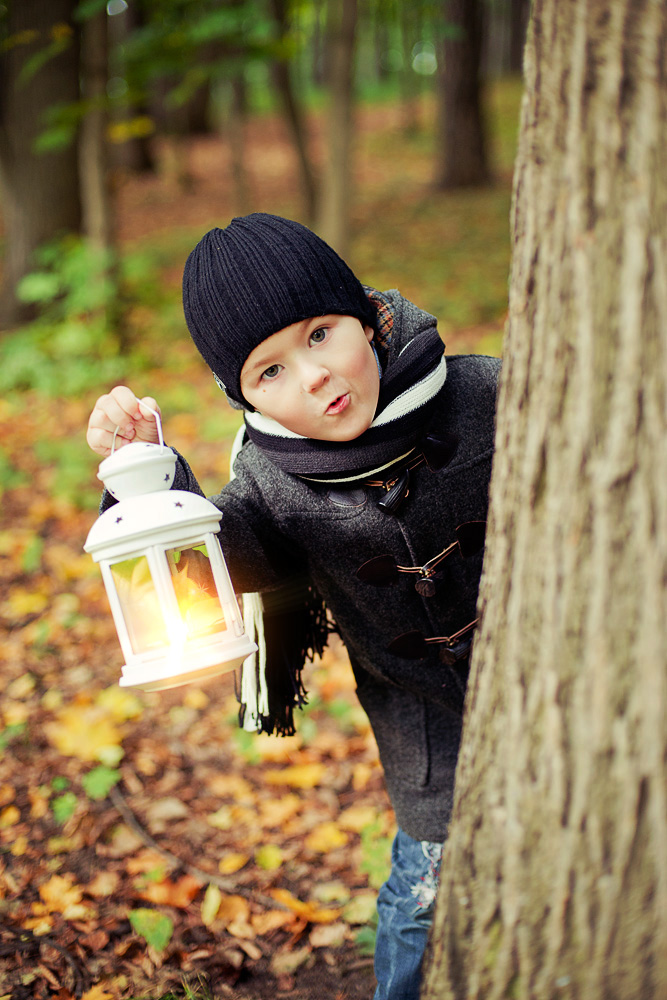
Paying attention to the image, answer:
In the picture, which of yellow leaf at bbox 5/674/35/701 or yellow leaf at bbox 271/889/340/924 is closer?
yellow leaf at bbox 271/889/340/924

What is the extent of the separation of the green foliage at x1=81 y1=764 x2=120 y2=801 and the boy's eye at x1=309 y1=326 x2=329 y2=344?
7.59 feet

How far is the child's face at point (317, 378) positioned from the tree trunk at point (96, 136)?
679 centimetres

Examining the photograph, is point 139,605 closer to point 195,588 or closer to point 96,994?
point 195,588

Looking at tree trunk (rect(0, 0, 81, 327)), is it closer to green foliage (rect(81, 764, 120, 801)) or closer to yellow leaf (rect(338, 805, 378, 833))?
green foliage (rect(81, 764, 120, 801))

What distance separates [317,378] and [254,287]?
24 centimetres

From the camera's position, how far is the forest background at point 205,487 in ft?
8.30

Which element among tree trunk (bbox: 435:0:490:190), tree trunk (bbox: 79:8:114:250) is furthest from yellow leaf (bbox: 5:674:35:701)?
tree trunk (bbox: 435:0:490:190)

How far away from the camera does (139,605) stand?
1.74 metres

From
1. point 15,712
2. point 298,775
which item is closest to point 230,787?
point 298,775

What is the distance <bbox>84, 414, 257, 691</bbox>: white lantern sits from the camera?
1.36 meters

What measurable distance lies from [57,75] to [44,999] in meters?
8.93

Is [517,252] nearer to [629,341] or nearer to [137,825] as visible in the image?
[629,341]

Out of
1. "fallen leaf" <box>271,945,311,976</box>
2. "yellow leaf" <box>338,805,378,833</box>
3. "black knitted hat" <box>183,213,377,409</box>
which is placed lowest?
"yellow leaf" <box>338,805,378,833</box>

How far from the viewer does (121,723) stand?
3.54m
